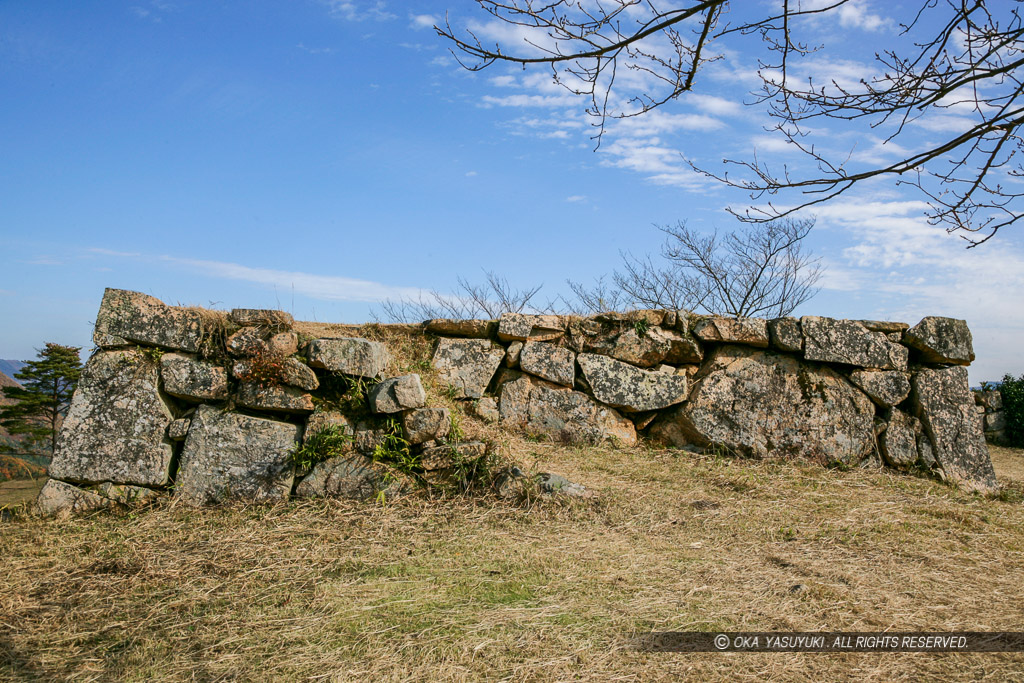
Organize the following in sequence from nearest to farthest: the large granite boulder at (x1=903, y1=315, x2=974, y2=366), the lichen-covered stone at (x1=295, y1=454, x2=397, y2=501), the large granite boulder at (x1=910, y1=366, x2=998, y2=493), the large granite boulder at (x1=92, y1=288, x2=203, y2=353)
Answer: the lichen-covered stone at (x1=295, y1=454, x2=397, y2=501), the large granite boulder at (x1=92, y1=288, x2=203, y2=353), the large granite boulder at (x1=910, y1=366, x2=998, y2=493), the large granite boulder at (x1=903, y1=315, x2=974, y2=366)

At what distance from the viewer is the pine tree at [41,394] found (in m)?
10.4

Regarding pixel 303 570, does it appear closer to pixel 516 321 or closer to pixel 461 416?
pixel 461 416

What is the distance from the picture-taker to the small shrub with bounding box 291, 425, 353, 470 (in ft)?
16.4

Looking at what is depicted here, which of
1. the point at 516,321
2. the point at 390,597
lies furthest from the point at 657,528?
the point at 516,321

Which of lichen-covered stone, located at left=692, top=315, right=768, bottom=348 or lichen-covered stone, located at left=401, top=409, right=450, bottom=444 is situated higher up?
lichen-covered stone, located at left=692, top=315, right=768, bottom=348

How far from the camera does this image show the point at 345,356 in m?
5.29

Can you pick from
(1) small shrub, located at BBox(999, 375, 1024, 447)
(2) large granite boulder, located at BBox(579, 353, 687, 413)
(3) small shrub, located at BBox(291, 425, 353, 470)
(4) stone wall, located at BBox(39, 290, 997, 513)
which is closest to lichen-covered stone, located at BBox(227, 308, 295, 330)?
(4) stone wall, located at BBox(39, 290, 997, 513)

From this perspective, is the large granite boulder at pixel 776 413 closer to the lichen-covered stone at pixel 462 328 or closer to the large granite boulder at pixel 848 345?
the large granite boulder at pixel 848 345

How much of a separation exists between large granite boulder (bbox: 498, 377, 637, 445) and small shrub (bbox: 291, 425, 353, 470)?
194 centimetres

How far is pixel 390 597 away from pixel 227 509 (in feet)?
6.81

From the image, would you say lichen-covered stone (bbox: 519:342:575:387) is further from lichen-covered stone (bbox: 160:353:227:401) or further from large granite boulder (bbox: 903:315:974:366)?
large granite boulder (bbox: 903:315:974:366)

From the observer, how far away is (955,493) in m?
5.90

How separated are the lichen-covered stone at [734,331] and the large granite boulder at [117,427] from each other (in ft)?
16.8

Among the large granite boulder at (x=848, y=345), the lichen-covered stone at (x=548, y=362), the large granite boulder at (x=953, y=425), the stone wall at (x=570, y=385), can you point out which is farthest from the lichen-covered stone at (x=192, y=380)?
the large granite boulder at (x=953, y=425)
